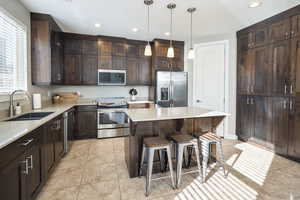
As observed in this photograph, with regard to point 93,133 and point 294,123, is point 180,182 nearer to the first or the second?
point 294,123

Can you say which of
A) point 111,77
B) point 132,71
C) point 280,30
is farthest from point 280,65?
point 111,77

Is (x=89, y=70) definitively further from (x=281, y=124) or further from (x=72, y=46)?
(x=281, y=124)

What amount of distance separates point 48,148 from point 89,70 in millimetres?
2526

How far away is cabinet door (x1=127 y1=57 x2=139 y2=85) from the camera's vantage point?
14.5 ft

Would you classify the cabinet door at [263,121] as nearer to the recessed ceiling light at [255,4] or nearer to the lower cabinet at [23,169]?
the recessed ceiling light at [255,4]

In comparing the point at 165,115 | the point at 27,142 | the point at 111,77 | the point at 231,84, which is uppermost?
the point at 111,77

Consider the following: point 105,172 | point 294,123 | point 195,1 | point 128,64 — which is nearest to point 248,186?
point 294,123

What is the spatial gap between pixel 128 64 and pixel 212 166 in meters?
3.31

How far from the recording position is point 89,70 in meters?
4.12

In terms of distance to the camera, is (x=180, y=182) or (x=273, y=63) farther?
(x=273, y=63)

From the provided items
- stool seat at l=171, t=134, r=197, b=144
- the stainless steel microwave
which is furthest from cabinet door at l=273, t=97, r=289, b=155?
Answer: the stainless steel microwave

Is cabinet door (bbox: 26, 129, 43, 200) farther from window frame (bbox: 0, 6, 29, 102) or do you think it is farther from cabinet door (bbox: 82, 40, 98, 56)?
cabinet door (bbox: 82, 40, 98, 56)

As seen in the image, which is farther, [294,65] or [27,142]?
[294,65]

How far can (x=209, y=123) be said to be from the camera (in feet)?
8.46
